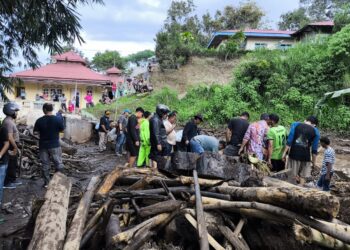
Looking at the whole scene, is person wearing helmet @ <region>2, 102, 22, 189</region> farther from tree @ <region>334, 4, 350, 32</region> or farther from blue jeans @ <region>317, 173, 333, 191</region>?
tree @ <region>334, 4, 350, 32</region>

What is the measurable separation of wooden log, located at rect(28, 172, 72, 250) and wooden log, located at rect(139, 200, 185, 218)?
0.81m

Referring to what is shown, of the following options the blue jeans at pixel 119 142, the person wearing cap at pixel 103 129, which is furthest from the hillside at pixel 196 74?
the blue jeans at pixel 119 142

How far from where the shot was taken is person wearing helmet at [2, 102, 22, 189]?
653 centimetres

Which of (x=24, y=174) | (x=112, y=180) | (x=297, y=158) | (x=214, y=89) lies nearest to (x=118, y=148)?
(x=24, y=174)

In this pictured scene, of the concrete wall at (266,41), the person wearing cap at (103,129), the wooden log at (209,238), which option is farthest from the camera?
the concrete wall at (266,41)

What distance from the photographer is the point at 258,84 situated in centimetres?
2153

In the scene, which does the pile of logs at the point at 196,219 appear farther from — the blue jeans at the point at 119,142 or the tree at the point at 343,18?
the tree at the point at 343,18

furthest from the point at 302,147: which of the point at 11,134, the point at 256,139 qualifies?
the point at 11,134

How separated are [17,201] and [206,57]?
26905mm

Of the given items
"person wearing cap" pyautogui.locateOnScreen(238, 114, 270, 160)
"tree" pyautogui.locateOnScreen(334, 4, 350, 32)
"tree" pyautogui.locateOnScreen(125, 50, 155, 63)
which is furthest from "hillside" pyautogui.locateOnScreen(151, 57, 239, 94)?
"tree" pyautogui.locateOnScreen(125, 50, 155, 63)

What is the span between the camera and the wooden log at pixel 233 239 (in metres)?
3.21

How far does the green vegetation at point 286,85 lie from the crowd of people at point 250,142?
1025 cm

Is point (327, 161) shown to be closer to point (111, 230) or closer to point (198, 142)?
point (198, 142)

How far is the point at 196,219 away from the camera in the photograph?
→ 339 cm
